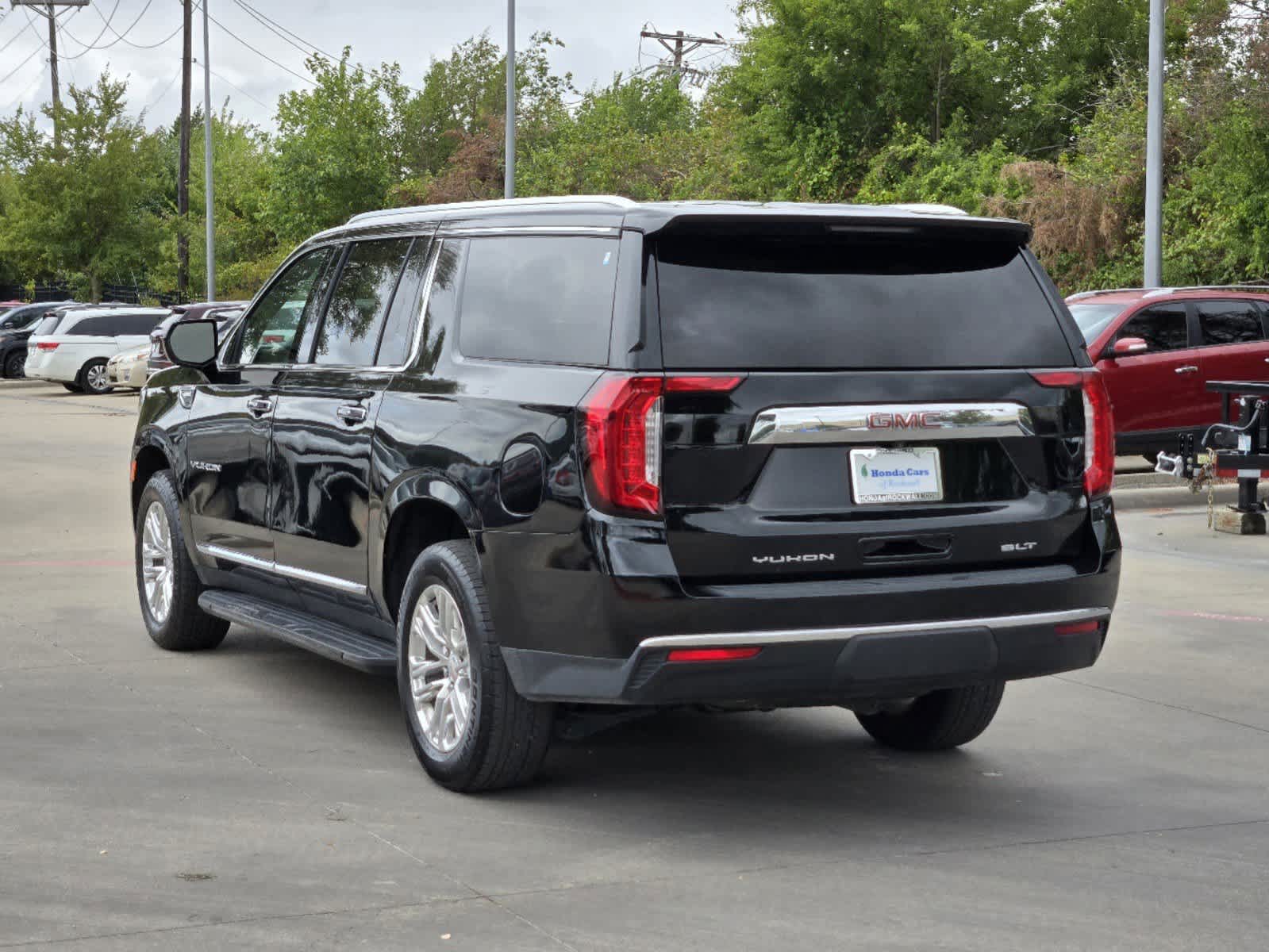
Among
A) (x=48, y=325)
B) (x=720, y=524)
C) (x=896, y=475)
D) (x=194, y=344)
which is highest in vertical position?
(x=48, y=325)

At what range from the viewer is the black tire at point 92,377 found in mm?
37219

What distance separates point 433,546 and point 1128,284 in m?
23.2

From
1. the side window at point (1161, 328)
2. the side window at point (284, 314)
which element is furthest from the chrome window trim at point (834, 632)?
the side window at point (1161, 328)

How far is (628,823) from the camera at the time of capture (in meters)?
5.74

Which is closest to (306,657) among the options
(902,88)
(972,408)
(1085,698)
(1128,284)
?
(1085,698)

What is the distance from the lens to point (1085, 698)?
7727 millimetres

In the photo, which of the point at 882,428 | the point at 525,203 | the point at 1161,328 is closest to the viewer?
the point at 882,428

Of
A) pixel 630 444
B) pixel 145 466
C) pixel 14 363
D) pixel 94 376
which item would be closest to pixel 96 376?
pixel 94 376

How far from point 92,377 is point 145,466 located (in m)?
29.7

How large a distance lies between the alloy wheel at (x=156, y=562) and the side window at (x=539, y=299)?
9.15ft

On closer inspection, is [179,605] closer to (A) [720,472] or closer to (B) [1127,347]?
(A) [720,472]

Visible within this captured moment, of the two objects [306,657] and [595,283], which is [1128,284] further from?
[595,283]

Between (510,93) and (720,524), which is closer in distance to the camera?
(720,524)

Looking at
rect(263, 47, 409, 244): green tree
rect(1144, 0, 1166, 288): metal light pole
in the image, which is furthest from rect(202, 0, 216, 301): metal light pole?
rect(1144, 0, 1166, 288): metal light pole
